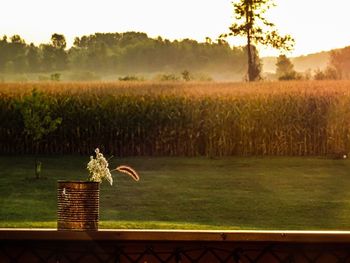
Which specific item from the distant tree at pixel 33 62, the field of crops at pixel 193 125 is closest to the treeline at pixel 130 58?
the distant tree at pixel 33 62

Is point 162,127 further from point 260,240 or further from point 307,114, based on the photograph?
point 260,240

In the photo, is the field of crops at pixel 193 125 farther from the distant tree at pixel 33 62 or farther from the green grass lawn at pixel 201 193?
the distant tree at pixel 33 62

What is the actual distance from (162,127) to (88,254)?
80.5ft

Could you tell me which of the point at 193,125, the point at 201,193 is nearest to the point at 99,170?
the point at 201,193

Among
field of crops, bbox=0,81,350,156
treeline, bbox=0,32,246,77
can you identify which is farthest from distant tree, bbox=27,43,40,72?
field of crops, bbox=0,81,350,156

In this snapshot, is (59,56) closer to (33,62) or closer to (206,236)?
(33,62)

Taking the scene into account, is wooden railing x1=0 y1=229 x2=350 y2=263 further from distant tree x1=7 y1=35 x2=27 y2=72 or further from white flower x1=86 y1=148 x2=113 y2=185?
distant tree x1=7 y1=35 x2=27 y2=72

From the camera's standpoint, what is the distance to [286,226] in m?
16.7

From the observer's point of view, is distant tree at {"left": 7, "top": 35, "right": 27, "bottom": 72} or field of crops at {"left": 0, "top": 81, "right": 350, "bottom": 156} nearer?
field of crops at {"left": 0, "top": 81, "right": 350, "bottom": 156}

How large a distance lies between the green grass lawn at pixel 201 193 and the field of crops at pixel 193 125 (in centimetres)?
117

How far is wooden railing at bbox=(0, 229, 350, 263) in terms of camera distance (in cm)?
484

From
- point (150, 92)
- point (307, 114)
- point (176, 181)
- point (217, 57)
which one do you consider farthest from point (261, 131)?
point (217, 57)

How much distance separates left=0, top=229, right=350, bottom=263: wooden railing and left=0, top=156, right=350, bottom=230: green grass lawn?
10486mm

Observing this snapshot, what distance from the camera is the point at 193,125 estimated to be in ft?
96.1
